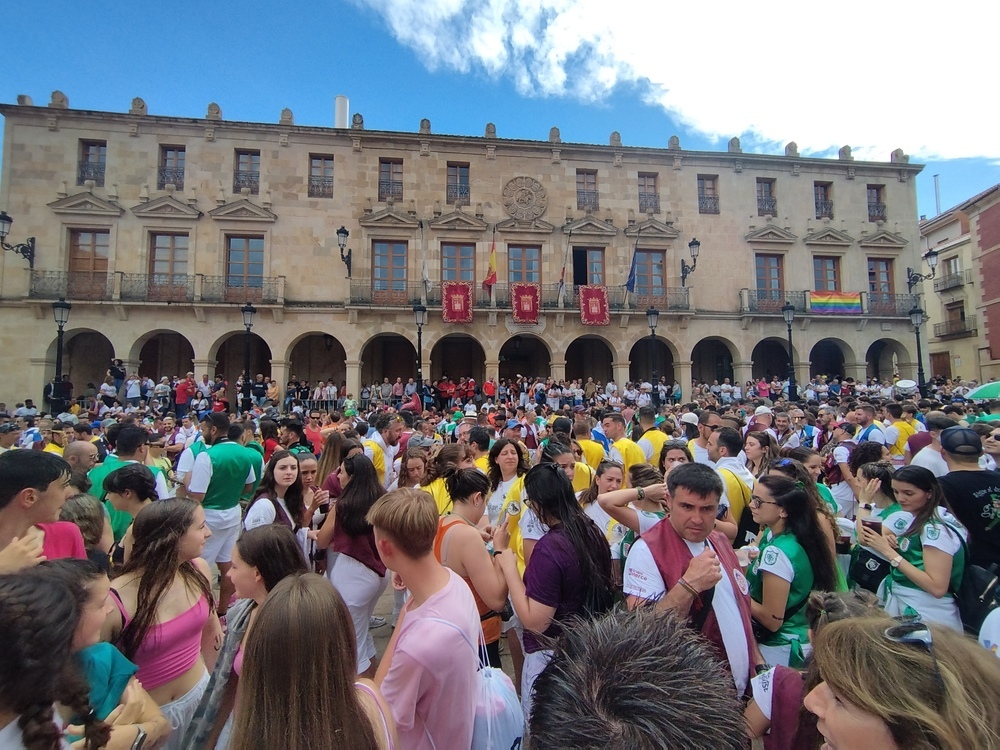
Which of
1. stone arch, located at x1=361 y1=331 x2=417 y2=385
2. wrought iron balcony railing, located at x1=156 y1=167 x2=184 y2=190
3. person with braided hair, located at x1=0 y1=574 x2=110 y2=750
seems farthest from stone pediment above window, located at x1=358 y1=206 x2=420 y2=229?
person with braided hair, located at x1=0 y1=574 x2=110 y2=750

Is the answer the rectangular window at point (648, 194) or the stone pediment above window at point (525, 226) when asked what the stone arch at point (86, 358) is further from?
the rectangular window at point (648, 194)

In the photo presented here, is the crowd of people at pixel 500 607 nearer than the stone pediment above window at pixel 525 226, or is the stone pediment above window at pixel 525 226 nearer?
the crowd of people at pixel 500 607

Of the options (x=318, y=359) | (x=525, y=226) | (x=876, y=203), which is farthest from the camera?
(x=876, y=203)

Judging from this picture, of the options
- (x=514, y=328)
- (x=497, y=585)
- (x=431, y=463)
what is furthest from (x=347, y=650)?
(x=514, y=328)

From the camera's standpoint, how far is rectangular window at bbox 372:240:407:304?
2106cm

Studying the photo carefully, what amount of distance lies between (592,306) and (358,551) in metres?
19.1

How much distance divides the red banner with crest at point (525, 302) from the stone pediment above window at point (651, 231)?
17.7 ft

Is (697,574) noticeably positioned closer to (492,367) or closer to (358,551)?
(358,551)

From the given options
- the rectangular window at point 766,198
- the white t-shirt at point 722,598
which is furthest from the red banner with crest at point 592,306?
the white t-shirt at point 722,598

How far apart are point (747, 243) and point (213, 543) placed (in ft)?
81.7

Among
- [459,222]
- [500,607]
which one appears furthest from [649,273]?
[500,607]

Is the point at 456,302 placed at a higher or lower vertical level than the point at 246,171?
lower

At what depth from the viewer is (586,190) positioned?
22.9 metres

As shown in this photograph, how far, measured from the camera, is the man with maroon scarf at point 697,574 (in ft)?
6.43
